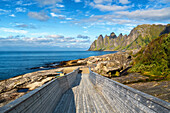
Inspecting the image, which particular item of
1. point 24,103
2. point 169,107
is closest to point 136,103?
point 169,107

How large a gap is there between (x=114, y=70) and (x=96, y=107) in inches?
443

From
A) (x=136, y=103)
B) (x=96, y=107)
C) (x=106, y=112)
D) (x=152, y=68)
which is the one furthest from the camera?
(x=152, y=68)

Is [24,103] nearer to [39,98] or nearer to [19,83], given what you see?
[39,98]

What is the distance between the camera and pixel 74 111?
602 centimetres

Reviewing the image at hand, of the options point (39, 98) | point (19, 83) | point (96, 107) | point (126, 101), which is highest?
point (39, 98)

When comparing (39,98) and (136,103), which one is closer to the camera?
(136,103)

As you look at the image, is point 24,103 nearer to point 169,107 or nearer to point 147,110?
point 147,110

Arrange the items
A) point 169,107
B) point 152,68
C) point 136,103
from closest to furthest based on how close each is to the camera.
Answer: point 169,107
point 136,103
point 152,68

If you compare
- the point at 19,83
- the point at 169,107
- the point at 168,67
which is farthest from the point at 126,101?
the point at 19,83

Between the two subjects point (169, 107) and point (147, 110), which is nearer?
point (169, 107)

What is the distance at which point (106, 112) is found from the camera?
5.79m

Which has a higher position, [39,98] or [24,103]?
[24,103]

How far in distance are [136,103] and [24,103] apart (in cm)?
345

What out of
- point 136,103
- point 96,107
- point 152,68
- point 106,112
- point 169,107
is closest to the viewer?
point 169,107
